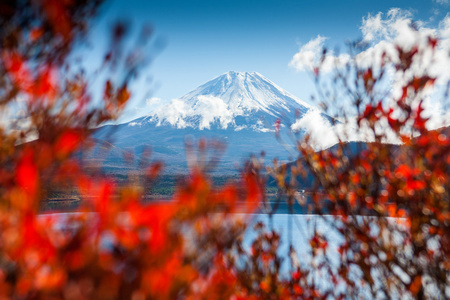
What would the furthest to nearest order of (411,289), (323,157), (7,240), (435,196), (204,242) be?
(323,157)
(411,289)
(435,196)
(204,242)
(7,240)

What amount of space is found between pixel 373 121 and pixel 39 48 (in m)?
3.29

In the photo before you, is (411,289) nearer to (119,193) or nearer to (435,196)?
(435,196)

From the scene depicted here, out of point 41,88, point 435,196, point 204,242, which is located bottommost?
point 435,196

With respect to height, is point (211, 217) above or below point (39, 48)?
below

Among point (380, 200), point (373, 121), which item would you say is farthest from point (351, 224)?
point (373, 121)

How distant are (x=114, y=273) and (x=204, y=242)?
0.50 meters

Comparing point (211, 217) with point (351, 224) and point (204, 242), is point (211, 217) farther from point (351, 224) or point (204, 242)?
point (351, 224)

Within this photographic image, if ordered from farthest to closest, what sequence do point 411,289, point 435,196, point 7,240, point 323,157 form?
point 323,157
point 411,289
point 435,196
point 7,240

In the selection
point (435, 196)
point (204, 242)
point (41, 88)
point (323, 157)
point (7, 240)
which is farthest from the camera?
point (323, 157)

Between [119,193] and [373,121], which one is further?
[373,121]

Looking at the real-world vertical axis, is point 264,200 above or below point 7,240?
below

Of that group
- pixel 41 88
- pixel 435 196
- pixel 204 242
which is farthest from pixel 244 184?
pixel 435 196

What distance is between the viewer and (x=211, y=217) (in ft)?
6.16

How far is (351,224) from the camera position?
12.0 ft
